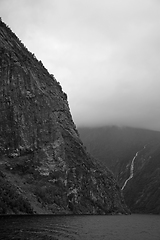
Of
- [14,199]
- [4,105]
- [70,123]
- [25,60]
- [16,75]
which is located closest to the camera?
[14,199]

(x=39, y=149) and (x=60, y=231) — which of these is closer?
(x=60, y=231)

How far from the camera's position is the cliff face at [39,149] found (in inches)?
4222

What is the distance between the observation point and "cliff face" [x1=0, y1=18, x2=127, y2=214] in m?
107

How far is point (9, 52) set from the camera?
131625 millimetres

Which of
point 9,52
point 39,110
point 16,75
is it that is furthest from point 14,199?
point 9,52

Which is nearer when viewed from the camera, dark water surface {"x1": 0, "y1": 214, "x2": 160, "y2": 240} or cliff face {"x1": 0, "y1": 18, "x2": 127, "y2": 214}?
dark water surface {"x1": 0, "y1": 214, "x2": 160, "y2": 240}

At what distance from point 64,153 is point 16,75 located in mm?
44197

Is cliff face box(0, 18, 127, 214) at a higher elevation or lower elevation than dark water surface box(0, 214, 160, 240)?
higher

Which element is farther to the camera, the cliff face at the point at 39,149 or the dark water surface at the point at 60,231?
the cliff face at the point at 39,149

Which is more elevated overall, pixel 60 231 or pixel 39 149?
pixel 39 149

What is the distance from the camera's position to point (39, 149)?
121750 mm

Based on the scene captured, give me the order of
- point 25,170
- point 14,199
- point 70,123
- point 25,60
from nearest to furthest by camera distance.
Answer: point 14,199
point 25,170
point 25,60
point 70,123

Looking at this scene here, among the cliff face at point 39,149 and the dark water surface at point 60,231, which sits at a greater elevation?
the cliff face at point 39,149

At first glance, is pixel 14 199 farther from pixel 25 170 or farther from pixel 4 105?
pixel 4 105
